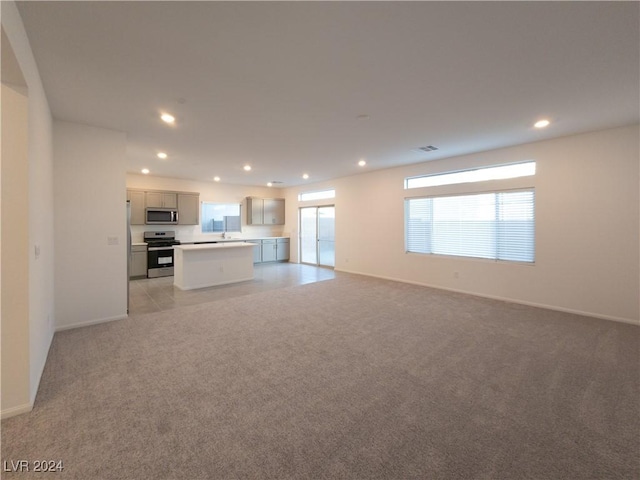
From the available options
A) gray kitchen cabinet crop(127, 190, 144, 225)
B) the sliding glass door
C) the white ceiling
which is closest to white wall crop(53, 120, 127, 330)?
the white ceiling

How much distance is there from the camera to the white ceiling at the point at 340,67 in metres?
1.83

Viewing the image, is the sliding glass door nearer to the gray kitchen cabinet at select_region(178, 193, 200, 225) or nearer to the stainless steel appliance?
the gray kitchen cabinet at select_region(178, 193, 200, 225)

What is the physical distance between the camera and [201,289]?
229 inches

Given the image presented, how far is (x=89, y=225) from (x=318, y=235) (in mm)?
6107

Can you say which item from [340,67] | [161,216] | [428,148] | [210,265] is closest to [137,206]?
[161,216]

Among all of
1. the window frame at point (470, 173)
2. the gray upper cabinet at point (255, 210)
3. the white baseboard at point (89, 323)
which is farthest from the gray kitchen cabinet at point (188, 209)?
the window frame at point (470, 173)

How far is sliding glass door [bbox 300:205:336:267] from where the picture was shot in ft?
28.0

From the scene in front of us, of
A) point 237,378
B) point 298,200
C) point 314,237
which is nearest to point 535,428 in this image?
point 237,378

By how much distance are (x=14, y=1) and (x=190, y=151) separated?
3455mm

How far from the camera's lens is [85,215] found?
3.69 meters

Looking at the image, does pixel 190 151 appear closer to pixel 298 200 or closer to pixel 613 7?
pixel 298 200

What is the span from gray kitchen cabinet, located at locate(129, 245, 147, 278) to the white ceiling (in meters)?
3.74

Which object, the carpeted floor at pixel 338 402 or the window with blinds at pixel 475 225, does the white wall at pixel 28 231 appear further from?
the window with blinds at pixel 475 225

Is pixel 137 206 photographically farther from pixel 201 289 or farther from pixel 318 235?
pixel 318 235
